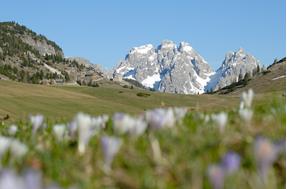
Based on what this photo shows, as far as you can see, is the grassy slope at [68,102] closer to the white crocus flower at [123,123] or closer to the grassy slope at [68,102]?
the grassy slope at [68,102]

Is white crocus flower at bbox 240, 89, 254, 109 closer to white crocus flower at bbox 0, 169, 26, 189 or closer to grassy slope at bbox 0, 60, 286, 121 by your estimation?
white crocus flower at bbox 0, 169, 26, 189

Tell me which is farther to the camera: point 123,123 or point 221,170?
point 123,123

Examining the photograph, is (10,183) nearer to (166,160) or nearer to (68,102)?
(166,160)

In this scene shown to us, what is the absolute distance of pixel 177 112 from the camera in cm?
677

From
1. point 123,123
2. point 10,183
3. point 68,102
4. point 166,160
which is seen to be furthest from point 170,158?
point 68,102

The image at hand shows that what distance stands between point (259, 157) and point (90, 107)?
13113 centimetres

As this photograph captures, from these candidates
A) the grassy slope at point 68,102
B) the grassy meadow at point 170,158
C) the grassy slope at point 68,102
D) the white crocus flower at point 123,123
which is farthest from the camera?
the grassy slope at point 68,102

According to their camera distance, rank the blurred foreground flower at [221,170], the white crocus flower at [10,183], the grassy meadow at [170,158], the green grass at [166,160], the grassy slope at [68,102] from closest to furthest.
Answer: the white crocus flower at [10,183] < the blurred foreground flower at [221,170] < the grassy meadow at [170,158] < the green grass at [166,160] < the grassy slope at [68,102]

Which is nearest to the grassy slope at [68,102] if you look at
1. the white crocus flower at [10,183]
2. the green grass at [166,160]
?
the green grass at [166,160]

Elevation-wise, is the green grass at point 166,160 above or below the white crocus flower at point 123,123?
below

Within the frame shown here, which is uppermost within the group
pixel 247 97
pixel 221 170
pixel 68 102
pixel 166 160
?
pixel 247 97

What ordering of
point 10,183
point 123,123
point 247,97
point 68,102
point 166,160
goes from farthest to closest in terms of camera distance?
point 68,102, point 247,97, point 123,123, point 166,160, point 10,183

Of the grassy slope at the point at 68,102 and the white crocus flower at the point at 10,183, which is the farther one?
the grassy slope at the point at 68,102

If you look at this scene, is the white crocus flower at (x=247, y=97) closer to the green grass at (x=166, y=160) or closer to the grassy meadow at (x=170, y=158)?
the grassy meadow at (x=170, y=158)
